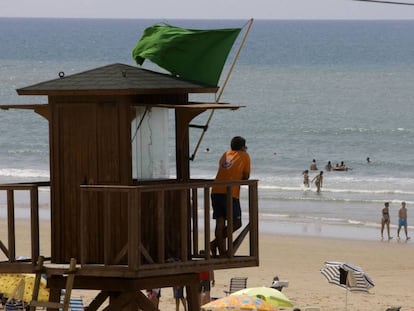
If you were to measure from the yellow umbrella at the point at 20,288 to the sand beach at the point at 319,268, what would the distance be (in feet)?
12.6

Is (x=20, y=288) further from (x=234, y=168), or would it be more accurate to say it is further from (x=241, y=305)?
(x=234, y=168)

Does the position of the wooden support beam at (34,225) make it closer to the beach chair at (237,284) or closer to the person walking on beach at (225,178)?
the person walking on beach at (225,178)

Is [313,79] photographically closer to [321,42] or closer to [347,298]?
[321,42]

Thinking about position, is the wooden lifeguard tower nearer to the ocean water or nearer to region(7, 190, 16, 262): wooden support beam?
region(7, 190, 16, 262): wooden support beam

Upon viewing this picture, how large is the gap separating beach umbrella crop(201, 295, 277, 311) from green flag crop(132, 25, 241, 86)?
303 cm

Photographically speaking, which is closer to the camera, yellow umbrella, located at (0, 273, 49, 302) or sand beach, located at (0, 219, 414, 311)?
yellow umbrella, located at (0, 273, 49, 302)

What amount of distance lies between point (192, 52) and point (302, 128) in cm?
6347

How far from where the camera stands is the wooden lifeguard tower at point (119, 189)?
1269 cm

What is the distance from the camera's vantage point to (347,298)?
2356cm

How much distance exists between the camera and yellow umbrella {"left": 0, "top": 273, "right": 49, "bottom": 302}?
18.5 metres

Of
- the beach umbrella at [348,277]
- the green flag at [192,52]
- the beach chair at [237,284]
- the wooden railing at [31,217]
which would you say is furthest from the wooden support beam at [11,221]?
the beach umbrella at [348,277]

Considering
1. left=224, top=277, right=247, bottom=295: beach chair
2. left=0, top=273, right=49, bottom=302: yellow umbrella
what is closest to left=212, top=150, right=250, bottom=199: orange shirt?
left=0, top=273, right=49, bottom=302: yellow umbrella

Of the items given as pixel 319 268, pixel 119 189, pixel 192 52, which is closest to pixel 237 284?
pixel 319 268

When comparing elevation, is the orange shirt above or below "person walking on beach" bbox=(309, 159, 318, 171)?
above
